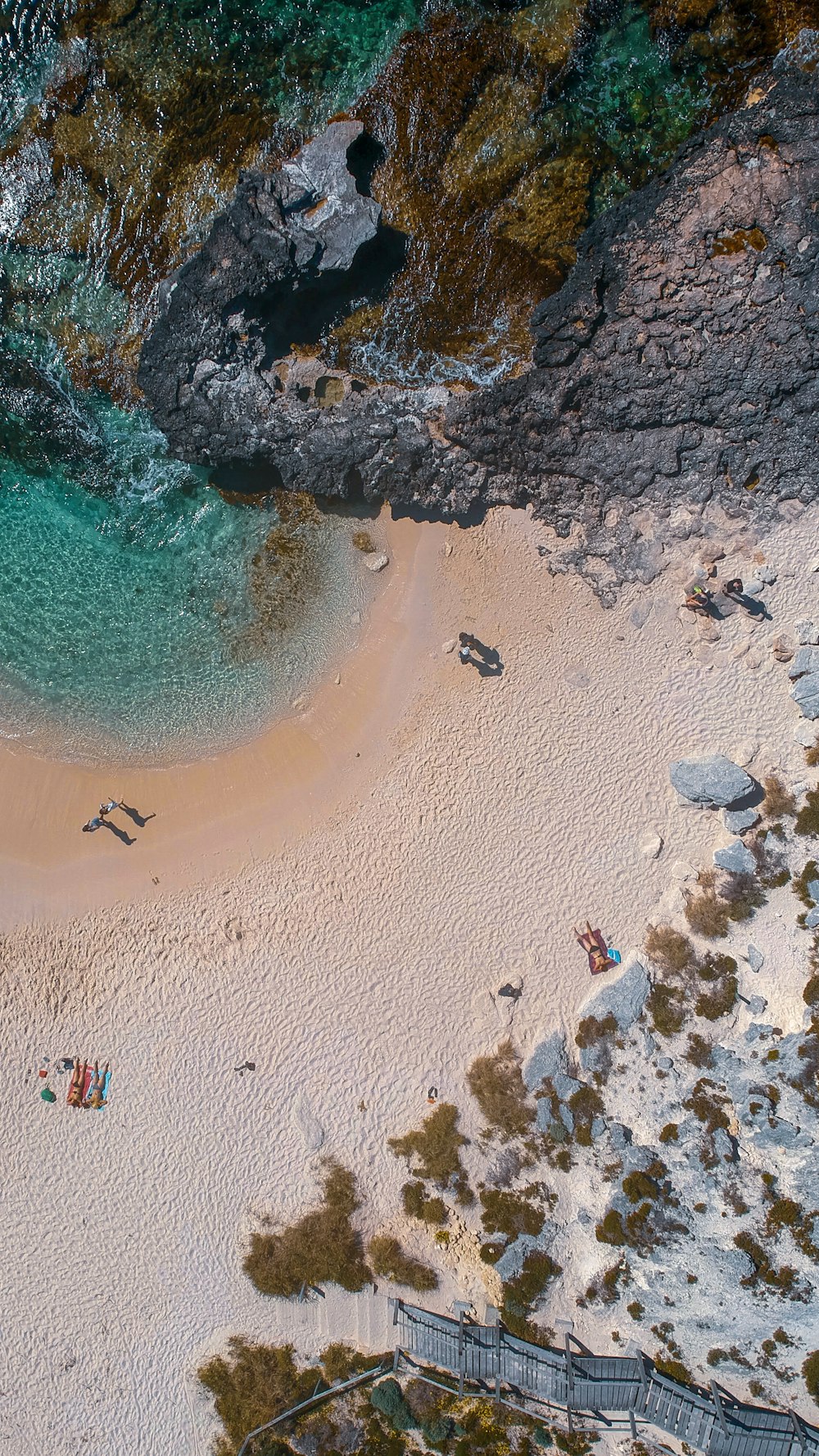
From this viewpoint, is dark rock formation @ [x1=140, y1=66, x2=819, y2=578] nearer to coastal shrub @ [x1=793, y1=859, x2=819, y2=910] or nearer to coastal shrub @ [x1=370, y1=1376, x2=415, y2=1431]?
coastal shrub @ [x1=793, y1=859, x2=819, y2=910]

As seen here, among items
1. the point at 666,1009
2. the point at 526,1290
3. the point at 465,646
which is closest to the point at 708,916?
the point at 666,1009

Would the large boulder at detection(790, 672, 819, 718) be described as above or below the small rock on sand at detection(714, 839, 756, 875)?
above

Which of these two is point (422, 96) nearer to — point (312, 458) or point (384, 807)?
point (312, 458)

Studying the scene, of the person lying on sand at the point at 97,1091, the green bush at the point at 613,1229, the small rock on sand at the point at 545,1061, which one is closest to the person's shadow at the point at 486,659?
the small rock on sand at the point at 545,1061

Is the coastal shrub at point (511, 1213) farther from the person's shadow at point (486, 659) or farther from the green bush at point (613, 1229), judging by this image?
the person's shadow at point (486, 659)

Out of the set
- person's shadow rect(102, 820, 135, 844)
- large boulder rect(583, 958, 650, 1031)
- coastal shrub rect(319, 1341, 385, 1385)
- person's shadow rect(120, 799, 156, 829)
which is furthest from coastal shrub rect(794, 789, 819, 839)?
person's shadow rect(102, 820, 135, 844)

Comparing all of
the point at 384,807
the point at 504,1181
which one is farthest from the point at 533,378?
the point at 504,1181
